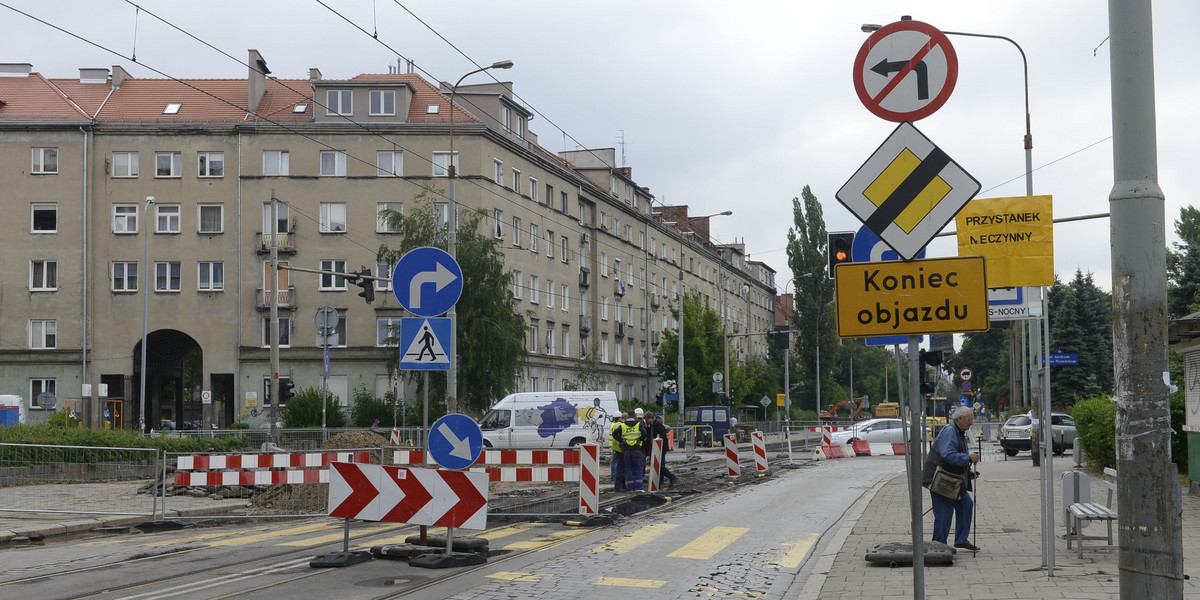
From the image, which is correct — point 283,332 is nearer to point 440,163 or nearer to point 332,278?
point 332,278

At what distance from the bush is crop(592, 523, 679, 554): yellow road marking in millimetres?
36204

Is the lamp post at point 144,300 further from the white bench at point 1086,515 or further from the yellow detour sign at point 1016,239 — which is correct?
the yellow detour sign at point 1016,239

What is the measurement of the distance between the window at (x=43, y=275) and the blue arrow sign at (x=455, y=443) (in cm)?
→ 4703

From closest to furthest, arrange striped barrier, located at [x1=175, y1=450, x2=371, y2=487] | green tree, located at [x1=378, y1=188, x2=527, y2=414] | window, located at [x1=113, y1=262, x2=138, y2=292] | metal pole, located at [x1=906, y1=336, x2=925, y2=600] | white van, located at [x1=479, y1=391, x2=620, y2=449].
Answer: metal pole, located at [x1=906, y1=336, x2=925, y2=600] < striped barrier, located at [x1=175, y1=450, x2=371, y2=487] < white van, located at [x1=479, y1=391, x2=620, y2=449] < green tree, located at [x1=378, y1=188, x2=527, y2=414] < window, located at [x1=113, y1=262, x2=138, y2=292]

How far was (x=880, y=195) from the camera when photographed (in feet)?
20.3

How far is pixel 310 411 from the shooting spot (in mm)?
50188

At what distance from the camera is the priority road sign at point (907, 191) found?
6066 mm

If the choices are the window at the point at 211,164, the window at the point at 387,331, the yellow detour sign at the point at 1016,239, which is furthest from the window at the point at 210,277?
the yellow detour sign at the point at 1016,239

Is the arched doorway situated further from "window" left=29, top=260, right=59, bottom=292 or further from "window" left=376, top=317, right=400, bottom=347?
"window" left=376, top=317, right=400, bottom=347

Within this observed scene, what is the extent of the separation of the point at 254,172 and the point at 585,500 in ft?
133

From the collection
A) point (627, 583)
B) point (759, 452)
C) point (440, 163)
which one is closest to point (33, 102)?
point (440, 163)

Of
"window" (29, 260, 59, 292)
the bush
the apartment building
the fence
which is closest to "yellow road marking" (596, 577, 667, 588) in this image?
the fence

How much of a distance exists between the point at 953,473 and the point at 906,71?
674cm

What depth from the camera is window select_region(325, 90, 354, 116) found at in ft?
175
